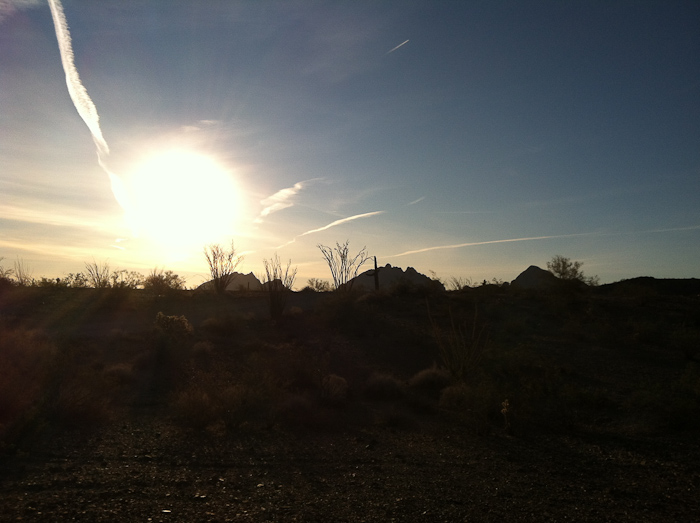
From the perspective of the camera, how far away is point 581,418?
1209 cm

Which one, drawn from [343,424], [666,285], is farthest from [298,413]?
[666,285]

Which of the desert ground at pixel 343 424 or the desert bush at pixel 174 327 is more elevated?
the desert bush at pixel 174 327

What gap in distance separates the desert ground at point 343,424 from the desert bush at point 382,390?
4cm

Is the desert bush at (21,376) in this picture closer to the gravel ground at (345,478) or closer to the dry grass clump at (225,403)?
the gravel ground at (345,478)

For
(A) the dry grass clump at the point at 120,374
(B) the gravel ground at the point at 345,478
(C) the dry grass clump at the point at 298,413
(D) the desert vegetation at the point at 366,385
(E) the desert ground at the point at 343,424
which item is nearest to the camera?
(B) the gravel ground at the point at 345,478

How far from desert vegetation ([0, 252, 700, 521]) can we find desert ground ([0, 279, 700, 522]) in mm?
71

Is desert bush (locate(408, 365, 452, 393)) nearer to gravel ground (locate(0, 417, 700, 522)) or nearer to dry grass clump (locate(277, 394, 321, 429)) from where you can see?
dry grass clump (locate(277, 394, 321, 429))

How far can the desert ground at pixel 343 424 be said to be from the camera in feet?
22.4

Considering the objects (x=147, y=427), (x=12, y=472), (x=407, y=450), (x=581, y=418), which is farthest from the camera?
(x=581, y=418)

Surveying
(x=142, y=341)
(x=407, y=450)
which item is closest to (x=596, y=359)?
(x=407, y=450)

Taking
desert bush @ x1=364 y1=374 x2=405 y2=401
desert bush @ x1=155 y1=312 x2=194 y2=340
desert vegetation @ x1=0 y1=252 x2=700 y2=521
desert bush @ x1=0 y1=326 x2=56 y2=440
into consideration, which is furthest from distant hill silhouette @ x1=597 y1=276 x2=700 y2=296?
desert bush @ x1=0 y1=326 x2=56 y2=440

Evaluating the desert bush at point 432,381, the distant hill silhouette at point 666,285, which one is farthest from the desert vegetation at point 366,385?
the distant hill silhouette at point 666,285

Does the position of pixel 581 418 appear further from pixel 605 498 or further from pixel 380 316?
pixel 380 316

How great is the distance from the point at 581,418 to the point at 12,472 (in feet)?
35.5
